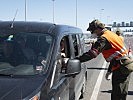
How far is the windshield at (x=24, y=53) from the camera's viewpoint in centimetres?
492

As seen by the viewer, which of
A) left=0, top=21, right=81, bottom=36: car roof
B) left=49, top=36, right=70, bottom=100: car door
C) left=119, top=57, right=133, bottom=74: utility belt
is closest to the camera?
left=49, top=36, right=70, bottom=100: car door

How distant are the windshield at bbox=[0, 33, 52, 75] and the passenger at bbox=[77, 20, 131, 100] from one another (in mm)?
913

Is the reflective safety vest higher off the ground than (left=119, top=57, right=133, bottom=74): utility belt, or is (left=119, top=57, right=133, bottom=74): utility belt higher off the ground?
the reflective safety vest

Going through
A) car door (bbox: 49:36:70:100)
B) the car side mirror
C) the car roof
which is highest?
the car roof

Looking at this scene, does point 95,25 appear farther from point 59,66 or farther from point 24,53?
point 24,53

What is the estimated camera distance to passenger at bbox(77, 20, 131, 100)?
19.5 ft

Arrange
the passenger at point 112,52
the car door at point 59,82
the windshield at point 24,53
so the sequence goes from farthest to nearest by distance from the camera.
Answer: the passenger at point 112,52, the windshield at point 24,53, the car door at point 59,82

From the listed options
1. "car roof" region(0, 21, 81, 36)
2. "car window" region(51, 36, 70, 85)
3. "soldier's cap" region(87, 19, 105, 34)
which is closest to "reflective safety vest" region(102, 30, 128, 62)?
"soldier's cap" region(87, 19, 105, 34)

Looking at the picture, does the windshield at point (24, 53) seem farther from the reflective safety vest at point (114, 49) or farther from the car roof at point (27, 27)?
the reflective safety vest at point (114, 49)

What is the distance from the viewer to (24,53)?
518 cm

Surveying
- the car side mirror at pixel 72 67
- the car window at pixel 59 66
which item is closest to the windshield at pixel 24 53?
the car window at pixel 59 66

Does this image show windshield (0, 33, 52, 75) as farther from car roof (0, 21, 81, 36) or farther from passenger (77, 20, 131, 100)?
passenger (77, 20, 131, 100)

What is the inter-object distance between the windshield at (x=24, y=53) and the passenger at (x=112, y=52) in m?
0.91

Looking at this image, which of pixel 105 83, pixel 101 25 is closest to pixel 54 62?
pixel 101 25
